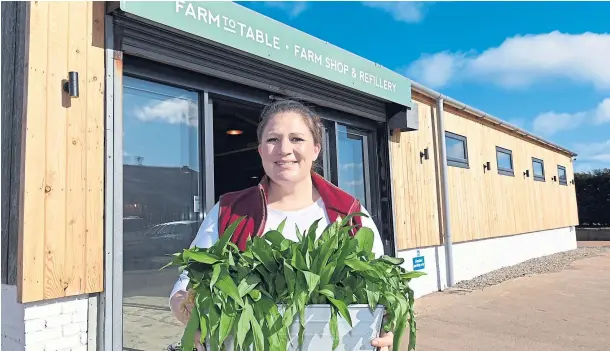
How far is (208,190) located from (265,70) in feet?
4.32

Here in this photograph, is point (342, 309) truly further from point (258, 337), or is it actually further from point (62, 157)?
point (62, 157)

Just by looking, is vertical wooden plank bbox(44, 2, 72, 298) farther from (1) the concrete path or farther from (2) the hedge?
(2) the hedge

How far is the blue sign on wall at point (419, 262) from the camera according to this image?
20.6 ft

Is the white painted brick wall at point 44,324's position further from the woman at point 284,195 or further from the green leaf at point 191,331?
the green leaf at point 191,331

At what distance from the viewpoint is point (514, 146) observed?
10.7m

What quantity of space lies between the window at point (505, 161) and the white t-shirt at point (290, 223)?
9.08 metres

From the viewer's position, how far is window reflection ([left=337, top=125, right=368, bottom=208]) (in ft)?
17.6

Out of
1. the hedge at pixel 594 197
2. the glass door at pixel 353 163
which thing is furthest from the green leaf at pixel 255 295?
the hedge at pixel 594 197

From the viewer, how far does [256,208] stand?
4.74ft

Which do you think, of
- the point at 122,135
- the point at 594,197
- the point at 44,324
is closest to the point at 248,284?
the point at 44,324

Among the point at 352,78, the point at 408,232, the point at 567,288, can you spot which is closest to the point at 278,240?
the point at 352,78

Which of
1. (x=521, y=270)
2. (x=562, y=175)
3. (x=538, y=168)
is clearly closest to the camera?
(x=521, y=270)

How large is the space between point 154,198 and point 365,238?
257cm

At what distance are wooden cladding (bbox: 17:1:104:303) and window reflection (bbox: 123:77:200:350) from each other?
304 mm
